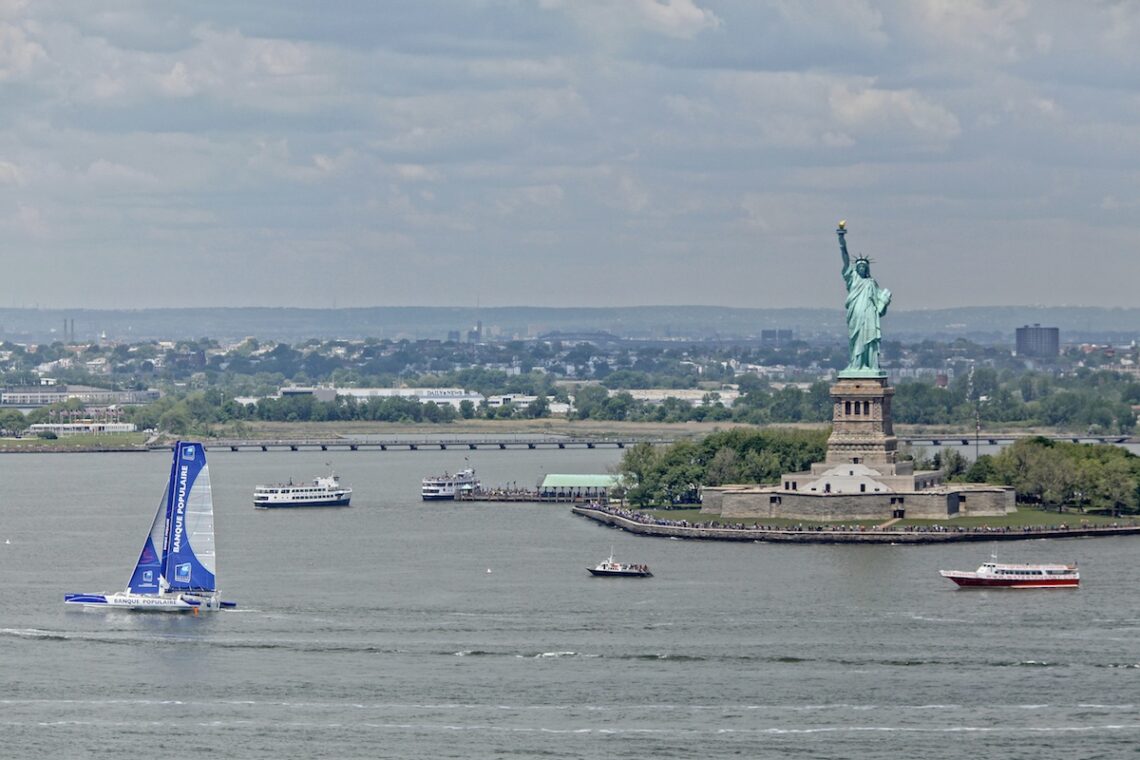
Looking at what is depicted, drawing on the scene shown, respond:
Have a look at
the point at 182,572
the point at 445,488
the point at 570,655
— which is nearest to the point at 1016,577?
the point at 570,655

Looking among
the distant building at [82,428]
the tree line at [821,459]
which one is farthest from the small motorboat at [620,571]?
the distant building at [82,428]

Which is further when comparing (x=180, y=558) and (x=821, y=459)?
(x=821, y=459)

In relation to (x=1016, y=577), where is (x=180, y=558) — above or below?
above

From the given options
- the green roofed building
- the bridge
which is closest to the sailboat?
the green roofed building

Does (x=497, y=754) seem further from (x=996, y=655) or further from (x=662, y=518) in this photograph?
(x=662, y=518)

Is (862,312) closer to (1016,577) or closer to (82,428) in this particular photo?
(1016,577)

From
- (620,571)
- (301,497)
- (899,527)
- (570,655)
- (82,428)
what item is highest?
(82,428)

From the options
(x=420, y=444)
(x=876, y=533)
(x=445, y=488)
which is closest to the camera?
(x=876, y=533)
